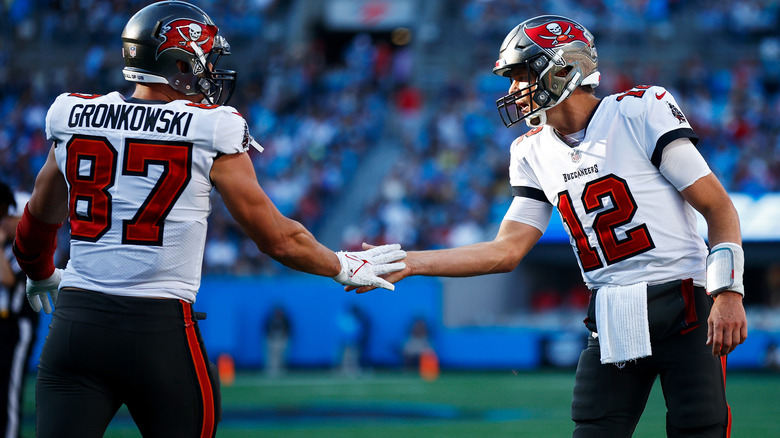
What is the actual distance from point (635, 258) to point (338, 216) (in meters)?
13.6

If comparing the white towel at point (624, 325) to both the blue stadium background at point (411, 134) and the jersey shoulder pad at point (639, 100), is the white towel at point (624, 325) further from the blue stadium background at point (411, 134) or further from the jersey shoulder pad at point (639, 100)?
the blue stadium background at point (411, 134)

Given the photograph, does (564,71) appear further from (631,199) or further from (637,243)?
(637,243)

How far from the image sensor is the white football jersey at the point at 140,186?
2.99 m

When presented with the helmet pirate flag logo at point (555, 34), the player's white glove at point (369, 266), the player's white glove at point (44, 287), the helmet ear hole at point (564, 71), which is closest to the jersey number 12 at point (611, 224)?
the helmet ear hole at point (564, 71)

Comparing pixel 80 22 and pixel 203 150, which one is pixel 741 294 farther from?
pixel 80 22

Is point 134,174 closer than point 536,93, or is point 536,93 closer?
point 134,174

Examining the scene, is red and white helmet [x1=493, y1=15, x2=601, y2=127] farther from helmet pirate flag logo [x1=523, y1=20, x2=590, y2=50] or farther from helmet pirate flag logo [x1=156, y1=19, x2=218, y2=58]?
helmet pirate flag logo [x1=156, y1=19, x2=218, y2=58]

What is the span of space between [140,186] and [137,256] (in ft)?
0.73

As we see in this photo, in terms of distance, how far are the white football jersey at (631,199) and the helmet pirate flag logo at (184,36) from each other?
146 cm

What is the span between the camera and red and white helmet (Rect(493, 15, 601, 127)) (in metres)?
3.76

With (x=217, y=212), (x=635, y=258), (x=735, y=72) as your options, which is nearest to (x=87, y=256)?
(x=635, y=258)

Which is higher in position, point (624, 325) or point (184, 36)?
point (184, 36)

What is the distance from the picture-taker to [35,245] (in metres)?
3.56

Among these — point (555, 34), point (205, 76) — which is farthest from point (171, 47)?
point (555, 34)
